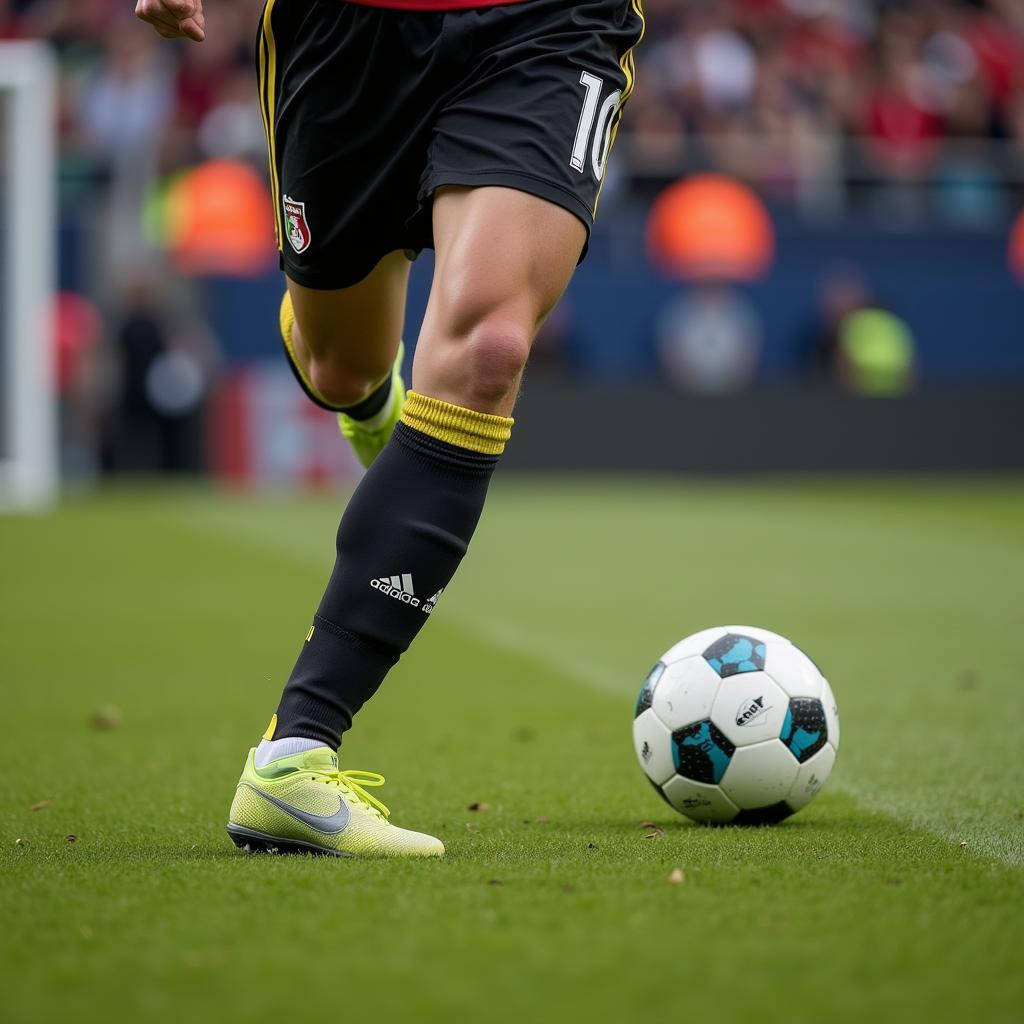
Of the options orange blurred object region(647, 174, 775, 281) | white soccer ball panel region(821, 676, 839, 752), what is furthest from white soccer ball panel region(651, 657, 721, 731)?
orange blurred object region(647, 174, 775, 281)

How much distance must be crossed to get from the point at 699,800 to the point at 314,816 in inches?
29.5

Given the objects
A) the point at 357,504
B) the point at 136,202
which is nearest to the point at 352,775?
the point at 357,504

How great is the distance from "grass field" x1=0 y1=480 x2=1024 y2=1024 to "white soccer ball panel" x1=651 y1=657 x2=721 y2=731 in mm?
203

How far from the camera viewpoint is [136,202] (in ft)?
57.8

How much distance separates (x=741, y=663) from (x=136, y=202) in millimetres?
15118

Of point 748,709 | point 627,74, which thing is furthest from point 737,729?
point 627,74

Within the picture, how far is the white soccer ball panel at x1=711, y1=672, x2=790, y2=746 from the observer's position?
131 inches

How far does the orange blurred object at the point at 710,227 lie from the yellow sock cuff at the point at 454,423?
1447 centimetres

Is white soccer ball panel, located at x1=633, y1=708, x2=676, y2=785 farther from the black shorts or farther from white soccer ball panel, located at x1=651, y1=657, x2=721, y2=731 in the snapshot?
the black shorts

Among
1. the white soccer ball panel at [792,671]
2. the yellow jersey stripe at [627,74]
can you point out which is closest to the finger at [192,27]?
the yellow jersey stripe at [627,74]

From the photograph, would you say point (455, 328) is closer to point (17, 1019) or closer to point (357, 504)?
point (357, 504)

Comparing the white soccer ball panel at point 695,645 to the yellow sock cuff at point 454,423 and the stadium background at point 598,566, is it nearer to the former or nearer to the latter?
the stadium background at point 598,566

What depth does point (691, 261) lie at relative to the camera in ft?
56.8

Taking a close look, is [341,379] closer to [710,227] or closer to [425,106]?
[425,106]
